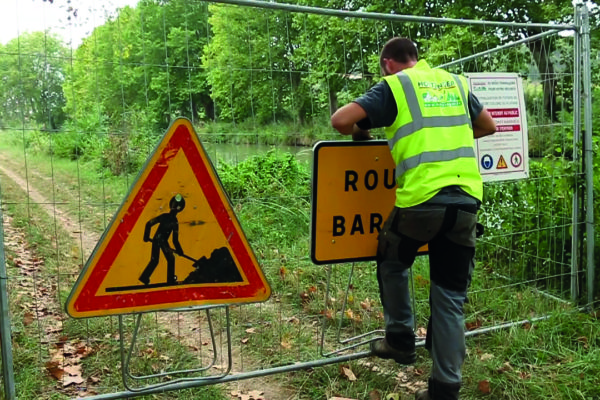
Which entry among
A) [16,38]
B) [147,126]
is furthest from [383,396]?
[16,38]

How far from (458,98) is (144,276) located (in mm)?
1866

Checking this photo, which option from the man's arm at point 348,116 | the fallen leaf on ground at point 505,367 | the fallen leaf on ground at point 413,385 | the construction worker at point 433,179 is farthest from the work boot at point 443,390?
the man's arm at point 348,116

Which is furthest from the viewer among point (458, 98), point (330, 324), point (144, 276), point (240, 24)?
point (330, 324)

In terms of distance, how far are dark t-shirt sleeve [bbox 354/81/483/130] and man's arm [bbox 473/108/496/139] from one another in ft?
1.97

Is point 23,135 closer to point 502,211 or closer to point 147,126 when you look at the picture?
point 147,126

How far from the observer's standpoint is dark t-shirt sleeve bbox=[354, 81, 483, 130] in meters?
3.04

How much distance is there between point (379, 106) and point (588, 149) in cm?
255

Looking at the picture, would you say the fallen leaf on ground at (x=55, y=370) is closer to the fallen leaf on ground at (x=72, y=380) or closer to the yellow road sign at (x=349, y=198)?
the fallen leaf on ground at (x=72, y=380)

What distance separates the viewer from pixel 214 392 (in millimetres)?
3547

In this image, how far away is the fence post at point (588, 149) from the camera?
183 inches

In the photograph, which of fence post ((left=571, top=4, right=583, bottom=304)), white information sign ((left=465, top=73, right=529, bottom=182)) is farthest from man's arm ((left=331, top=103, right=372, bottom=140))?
fence post ((left=571, top=4, right=583, bottom=304))

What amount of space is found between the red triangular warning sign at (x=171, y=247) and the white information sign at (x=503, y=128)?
2228 mm

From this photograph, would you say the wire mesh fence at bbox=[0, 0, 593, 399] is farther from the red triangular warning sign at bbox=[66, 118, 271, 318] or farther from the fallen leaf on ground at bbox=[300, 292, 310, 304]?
the red triangular warning sign at bbox=[66, 118, 271, 318]

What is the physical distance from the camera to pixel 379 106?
3047mm
